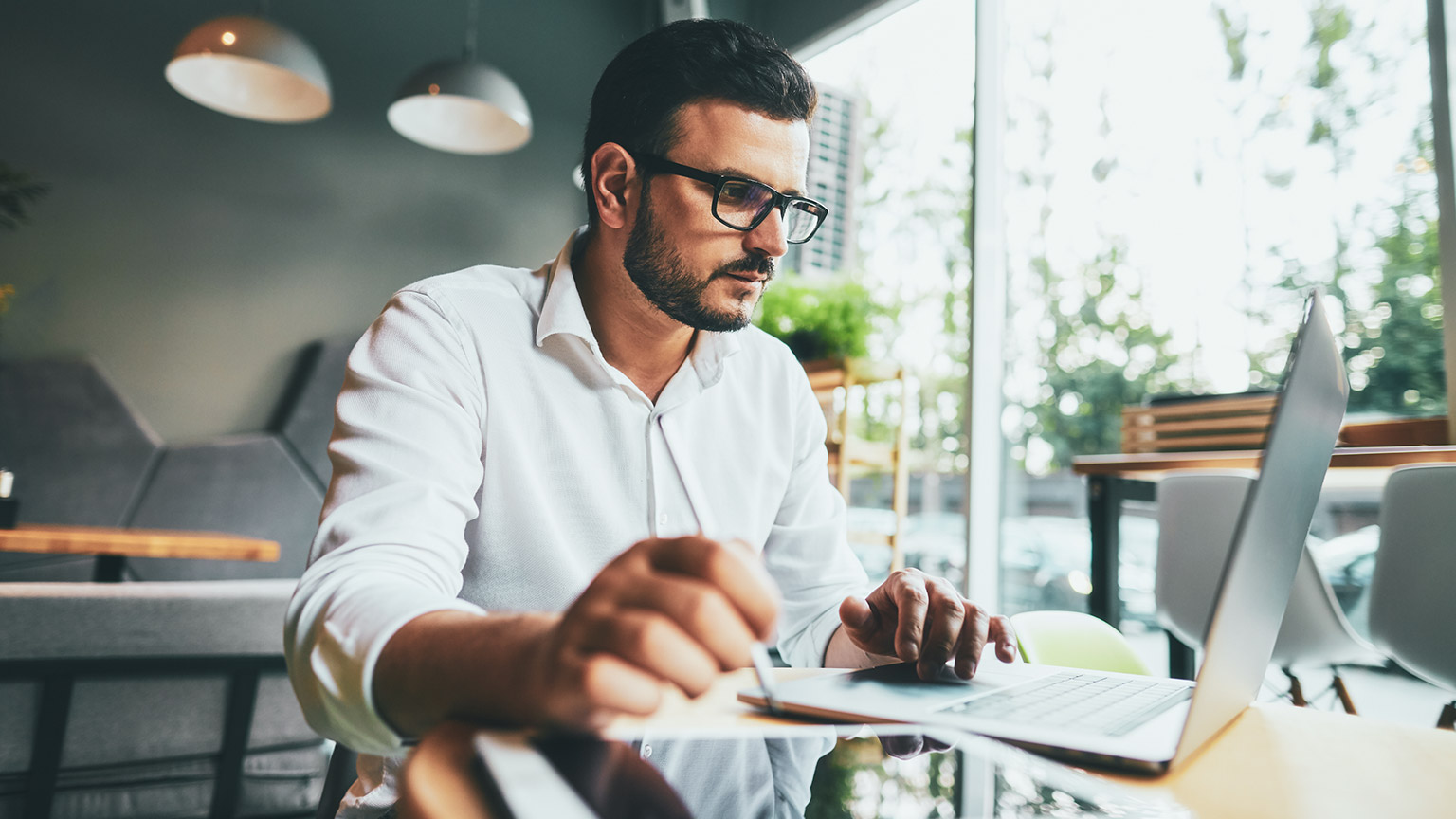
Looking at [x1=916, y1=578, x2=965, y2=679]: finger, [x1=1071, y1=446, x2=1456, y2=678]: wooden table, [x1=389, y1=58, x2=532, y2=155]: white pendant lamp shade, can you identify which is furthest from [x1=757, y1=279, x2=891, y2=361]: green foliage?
[x1=916, y1=578, x2=965, y2=679]: finger

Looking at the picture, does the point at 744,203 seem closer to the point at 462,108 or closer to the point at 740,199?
the point at 740,199

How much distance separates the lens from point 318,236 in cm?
432

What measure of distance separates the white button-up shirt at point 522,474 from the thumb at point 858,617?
0.22 metres

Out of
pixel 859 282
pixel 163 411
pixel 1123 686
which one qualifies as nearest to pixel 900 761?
pixel 1123 686

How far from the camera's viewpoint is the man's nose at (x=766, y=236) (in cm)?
121

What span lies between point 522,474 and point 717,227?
46cm

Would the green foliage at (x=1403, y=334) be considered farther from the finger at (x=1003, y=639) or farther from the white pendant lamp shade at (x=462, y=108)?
the white pendant lamp shade at (x=462, y=108)

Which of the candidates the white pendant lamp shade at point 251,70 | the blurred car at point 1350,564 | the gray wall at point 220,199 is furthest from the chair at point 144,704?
the blurred car at point 1350,564

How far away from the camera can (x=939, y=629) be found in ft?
2.31

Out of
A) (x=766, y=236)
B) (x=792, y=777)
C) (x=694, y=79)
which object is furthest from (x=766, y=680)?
(x=694, y=79)

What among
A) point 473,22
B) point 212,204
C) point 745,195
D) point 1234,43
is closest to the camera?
point 745,195

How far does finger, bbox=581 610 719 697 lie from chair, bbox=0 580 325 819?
195cm

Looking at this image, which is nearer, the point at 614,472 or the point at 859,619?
the point at 859,619

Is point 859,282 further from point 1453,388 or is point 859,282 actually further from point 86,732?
point 86,732
